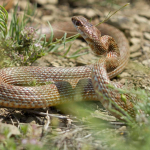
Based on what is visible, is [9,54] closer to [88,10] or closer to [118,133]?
[118,133]

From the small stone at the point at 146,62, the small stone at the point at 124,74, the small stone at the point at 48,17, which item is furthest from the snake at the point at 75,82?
the small stone at the point at 48,17

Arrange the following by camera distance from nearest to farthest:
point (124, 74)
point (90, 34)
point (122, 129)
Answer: point (122, 129) → point (90, 34) → point (124, 74)

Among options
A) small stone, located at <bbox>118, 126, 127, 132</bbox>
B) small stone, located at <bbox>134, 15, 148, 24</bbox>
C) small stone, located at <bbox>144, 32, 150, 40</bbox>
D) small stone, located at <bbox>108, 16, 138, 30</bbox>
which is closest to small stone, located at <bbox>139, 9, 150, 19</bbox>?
small stone, located at <bbox>134, 15, 148, 24</bbox>

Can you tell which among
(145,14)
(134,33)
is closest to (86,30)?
(134,33)

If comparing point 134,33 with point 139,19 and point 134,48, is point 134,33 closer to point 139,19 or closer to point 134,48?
point 134,48

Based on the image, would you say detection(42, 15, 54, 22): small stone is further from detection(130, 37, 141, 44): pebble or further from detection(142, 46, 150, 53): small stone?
detection(142, 46, 150, 53): small stone
